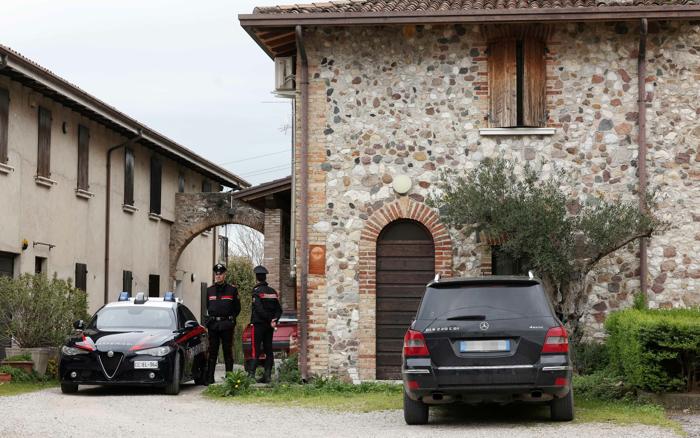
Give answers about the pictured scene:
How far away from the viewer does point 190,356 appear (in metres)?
18.6

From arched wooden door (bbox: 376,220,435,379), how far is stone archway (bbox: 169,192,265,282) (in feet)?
47.0

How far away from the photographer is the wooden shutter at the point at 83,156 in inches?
1059

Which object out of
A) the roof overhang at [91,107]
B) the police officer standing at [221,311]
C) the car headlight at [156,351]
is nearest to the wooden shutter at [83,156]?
the roof overhang at [91,107]

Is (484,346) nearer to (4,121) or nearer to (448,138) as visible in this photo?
(448,138)

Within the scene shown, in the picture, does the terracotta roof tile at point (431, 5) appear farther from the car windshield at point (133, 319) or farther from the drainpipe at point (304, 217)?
the car windshield at point (133, 319)

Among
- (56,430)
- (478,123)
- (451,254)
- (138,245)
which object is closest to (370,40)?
(478,123)

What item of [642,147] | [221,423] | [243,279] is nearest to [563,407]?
[221,423]

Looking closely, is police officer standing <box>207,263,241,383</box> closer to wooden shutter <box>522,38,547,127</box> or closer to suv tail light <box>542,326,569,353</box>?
wooden shutter <box>522,38,547,127</box>

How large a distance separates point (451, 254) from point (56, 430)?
794cm

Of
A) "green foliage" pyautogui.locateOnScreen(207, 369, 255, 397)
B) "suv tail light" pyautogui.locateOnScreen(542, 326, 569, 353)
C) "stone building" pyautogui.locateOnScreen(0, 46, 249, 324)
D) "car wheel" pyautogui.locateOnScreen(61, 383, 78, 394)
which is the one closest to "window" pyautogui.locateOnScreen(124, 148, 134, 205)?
"stone building" pyautogui.locateOnScreen(0, 46, 249, 324)

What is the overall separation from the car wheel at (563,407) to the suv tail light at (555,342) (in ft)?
1.89

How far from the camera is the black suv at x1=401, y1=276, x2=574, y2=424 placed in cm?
1209

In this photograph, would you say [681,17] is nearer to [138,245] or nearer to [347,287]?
[347,287]

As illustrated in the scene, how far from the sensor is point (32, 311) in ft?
64.0
